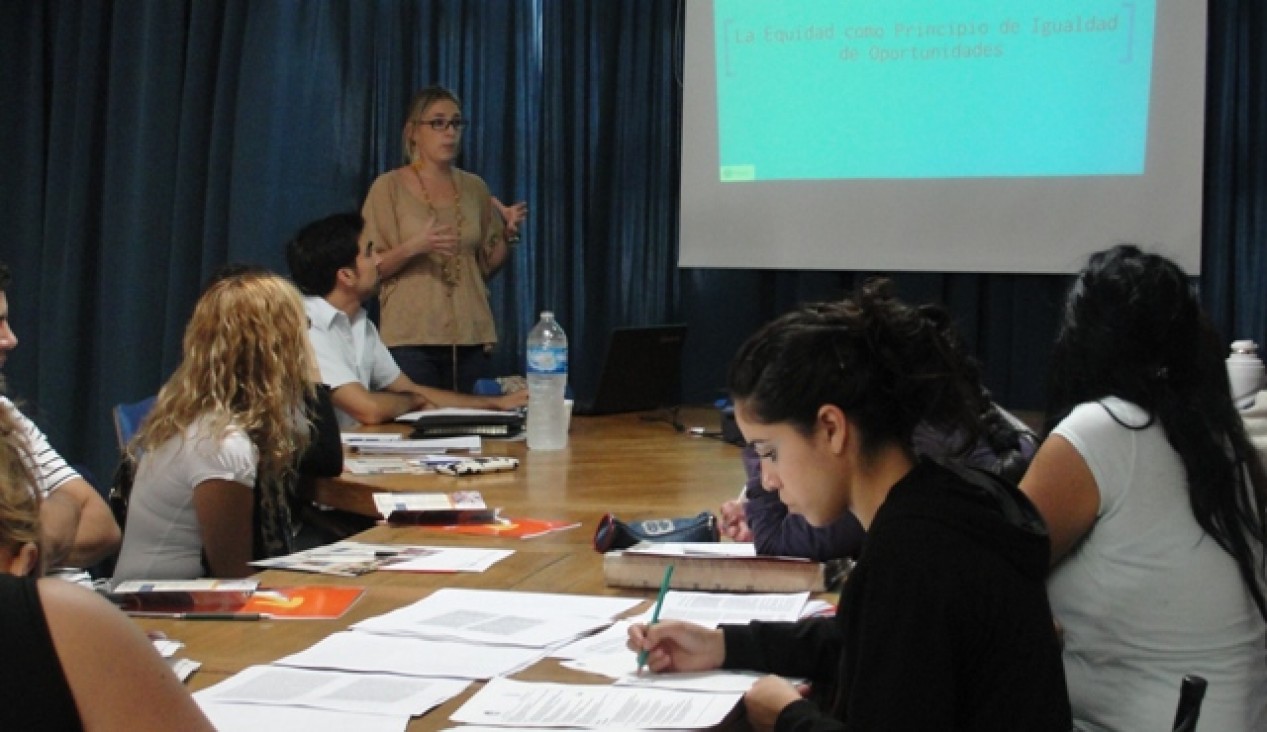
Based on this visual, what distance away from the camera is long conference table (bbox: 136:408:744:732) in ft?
5.99

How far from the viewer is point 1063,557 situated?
1.95 meters

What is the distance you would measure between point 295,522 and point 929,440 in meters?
1.97

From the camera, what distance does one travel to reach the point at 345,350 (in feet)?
13.2

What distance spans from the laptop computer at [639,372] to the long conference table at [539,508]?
0.06m

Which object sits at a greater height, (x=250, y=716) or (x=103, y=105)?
(x=103, y=105)

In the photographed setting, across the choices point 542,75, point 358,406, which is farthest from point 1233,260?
point 358,406

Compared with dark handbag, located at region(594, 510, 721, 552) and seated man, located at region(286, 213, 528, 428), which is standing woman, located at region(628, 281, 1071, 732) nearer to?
dark handbag, located at region(594, 510, 721, 552)

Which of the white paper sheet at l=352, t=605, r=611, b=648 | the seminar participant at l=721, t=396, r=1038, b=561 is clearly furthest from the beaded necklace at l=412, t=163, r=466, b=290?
the white paper sheet at l=352, t=605, r=611, b=648

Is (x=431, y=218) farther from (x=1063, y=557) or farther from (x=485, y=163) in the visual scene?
(x=1063, y=557)

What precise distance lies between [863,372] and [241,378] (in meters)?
1.61

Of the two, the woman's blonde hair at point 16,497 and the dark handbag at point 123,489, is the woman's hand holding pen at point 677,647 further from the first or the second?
the dark handbag at point 123,489

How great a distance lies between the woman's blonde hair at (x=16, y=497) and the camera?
A: 45.0 inches

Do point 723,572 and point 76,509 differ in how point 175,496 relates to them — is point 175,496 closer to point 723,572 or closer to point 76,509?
point 76,509

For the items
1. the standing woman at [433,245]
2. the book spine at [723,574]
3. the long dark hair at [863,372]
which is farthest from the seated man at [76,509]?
the standing woman at [433,245]
